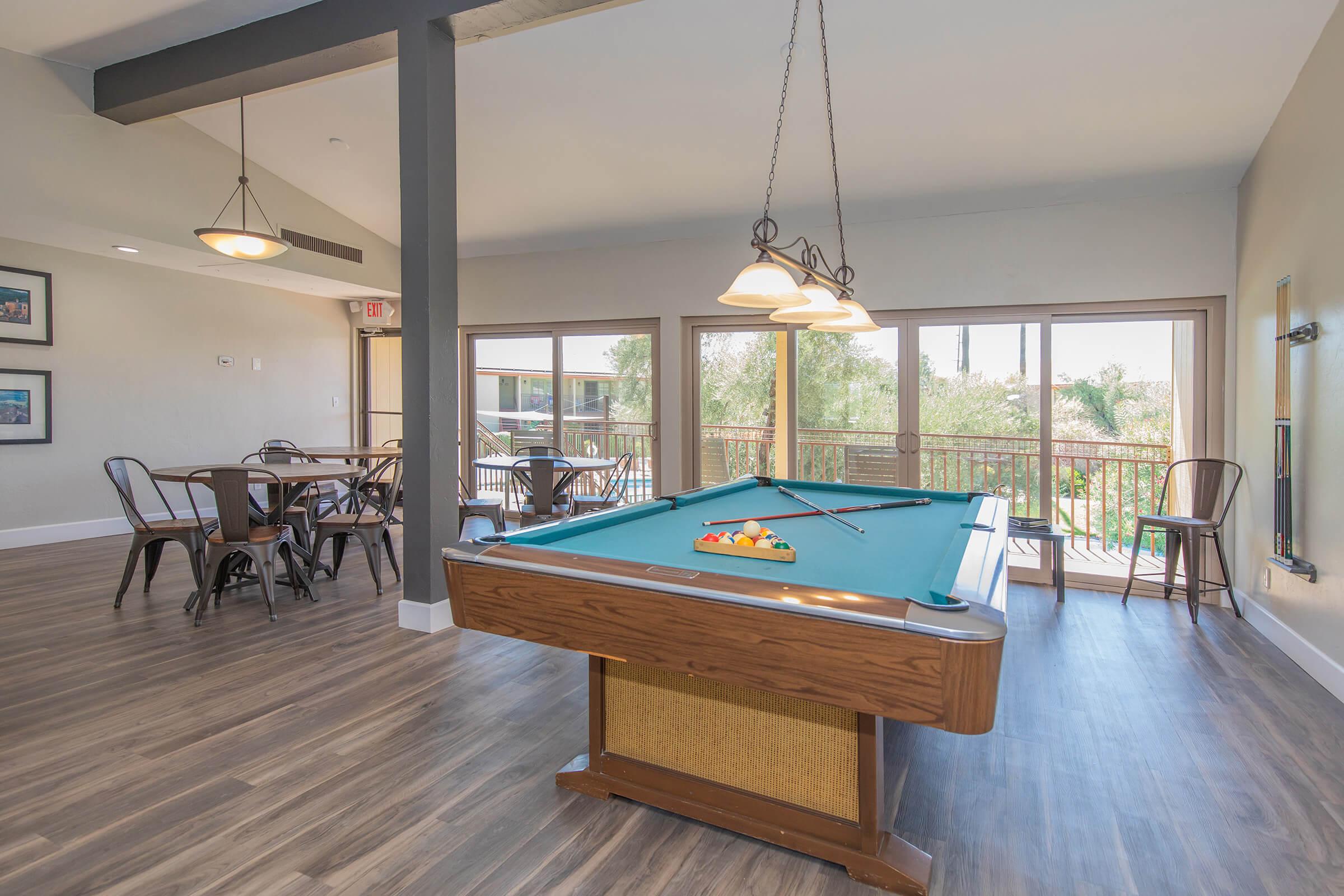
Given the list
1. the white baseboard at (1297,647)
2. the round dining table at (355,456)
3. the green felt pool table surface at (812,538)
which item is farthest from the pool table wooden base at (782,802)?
the round dining table at (355,456)

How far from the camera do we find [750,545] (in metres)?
1.96

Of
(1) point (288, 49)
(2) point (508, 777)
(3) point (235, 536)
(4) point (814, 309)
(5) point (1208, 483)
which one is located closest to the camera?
(2) point (508, 777)

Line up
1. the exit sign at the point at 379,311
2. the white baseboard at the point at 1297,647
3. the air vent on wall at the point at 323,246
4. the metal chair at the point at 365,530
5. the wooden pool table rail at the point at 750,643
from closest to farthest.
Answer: the wooden pool table rail at the point at 750,643
the white baseboard at the point at 1297,647
the metal chair at the point at 365,530
the air vent on wall at the point at 323,246
the exit sign at the point at 379,311

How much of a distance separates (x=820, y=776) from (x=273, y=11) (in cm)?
480

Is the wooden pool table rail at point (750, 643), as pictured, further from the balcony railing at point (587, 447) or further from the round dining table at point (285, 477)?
the balcony railing at point (587, 447)

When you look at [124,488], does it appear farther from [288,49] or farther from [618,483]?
[618,483]

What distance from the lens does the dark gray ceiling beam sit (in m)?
3.40

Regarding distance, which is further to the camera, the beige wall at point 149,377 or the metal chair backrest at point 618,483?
the beige wall at point 149,377

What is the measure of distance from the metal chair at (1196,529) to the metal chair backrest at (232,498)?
5174 mm

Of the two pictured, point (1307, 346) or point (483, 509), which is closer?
point (1307, 346)

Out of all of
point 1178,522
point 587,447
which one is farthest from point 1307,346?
point 587,447

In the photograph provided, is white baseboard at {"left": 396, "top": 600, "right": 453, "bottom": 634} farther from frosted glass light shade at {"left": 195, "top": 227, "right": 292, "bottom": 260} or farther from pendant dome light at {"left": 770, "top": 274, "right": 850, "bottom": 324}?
frosted glass light shade at {"left": 195, "top": 227, "right": 292, "bottom": 260}

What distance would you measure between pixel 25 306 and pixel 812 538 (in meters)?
6.69

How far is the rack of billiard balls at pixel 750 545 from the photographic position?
6.29 ft
